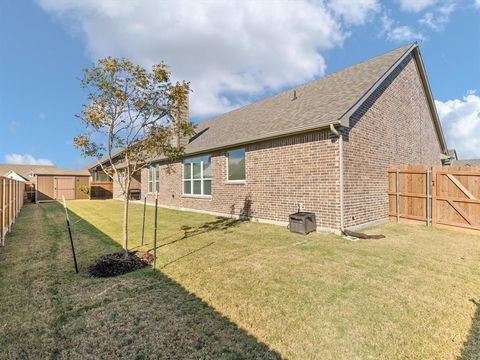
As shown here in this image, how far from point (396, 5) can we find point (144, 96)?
1204cm

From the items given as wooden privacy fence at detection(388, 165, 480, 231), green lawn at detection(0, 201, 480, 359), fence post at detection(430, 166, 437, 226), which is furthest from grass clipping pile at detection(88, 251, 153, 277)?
fence post at detection(430, 166, 437, 226)

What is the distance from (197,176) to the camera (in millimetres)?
13891

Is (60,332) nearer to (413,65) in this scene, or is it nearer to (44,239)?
(44,239)

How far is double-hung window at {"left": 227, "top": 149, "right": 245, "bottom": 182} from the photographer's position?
1111 cm

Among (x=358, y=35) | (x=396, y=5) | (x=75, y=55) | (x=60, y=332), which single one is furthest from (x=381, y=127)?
(x=75, y=55)

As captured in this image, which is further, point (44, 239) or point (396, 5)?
point (396, 5)

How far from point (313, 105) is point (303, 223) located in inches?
191

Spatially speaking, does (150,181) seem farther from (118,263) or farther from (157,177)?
(118,263)

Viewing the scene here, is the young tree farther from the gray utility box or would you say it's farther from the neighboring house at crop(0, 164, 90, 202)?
the neighboring house at crop(0, 164, 90, 202)

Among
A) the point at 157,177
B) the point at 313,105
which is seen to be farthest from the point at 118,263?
the point at 157,177

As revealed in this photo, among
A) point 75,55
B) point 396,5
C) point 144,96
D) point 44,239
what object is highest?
point 396,5

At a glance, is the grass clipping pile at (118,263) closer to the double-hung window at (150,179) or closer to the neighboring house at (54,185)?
the double-hung window at (150,179)

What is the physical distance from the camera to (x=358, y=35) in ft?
48.4

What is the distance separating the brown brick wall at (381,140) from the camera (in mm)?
8297
